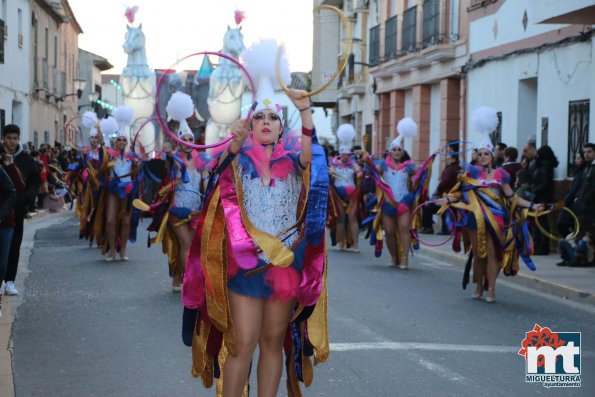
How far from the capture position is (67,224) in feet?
81.8

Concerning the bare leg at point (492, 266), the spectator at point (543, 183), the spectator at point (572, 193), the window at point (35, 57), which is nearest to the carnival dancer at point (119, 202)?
the bare leg at point (492, 266)

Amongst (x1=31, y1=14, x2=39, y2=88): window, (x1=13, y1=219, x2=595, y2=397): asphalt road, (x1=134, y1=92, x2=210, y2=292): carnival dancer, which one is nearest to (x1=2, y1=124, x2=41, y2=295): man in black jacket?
(x1=13, y1=219, x2=595, y2=397): asphalt road

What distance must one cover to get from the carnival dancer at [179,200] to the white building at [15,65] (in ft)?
67.6

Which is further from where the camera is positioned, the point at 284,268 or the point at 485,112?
the point at 485,112

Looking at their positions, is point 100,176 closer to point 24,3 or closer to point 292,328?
point 292,328

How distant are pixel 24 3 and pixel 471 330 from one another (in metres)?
29.5

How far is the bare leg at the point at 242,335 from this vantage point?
224 inches

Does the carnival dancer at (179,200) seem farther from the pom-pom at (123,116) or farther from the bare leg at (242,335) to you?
the bare leg at (242,335)

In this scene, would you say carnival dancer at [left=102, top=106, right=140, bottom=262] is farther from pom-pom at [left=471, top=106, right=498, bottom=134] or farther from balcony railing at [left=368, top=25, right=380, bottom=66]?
balcony railing at [left=368, top=25, right=380, bottom=66]

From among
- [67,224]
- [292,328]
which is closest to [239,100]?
[67,224]

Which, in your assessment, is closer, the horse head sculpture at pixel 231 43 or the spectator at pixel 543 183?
the spectator at pixel 543 183

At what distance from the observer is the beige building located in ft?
129

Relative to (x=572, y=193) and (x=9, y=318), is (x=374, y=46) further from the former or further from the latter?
(x=9, y=318)

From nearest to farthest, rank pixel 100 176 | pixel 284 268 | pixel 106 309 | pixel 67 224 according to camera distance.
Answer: pixel 284 268, pixel 106 309, pixel 100 176, pixel 67 224
